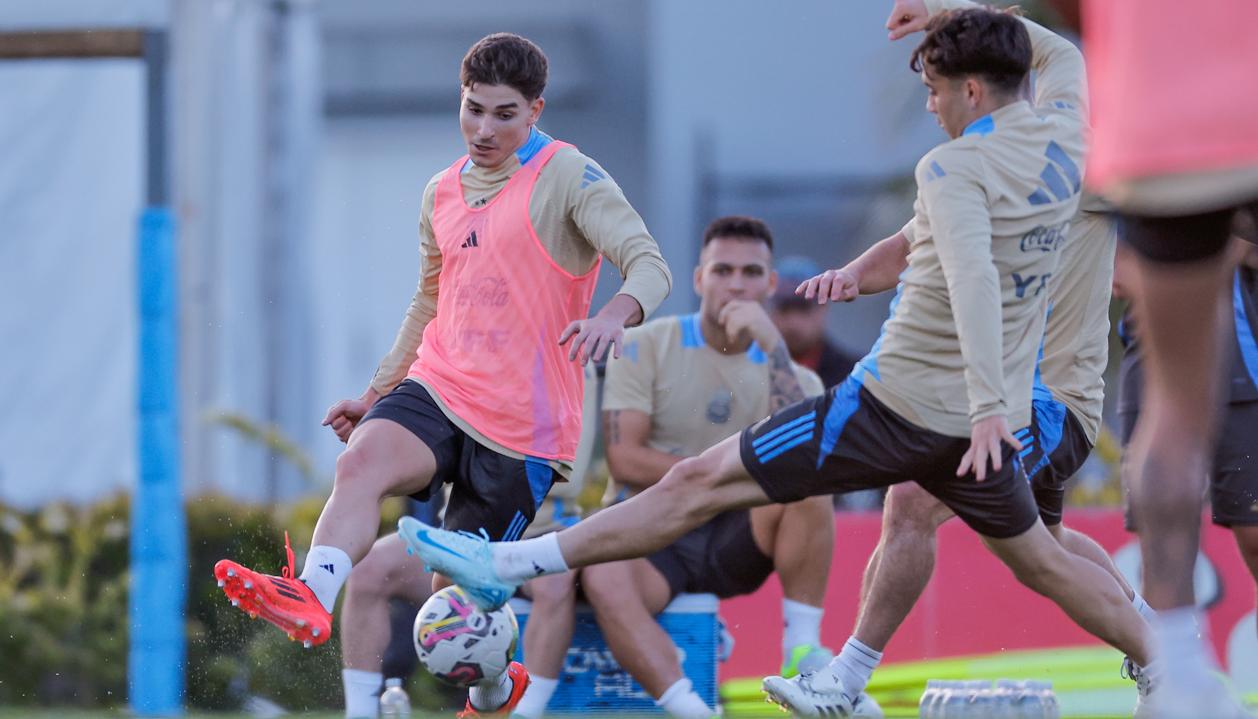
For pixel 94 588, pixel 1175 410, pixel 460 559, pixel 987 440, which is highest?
pixel 1175 410

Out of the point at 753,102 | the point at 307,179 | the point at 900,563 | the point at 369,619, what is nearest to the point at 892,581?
the point at 900,563

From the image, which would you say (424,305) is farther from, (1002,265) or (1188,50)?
(1188,50)

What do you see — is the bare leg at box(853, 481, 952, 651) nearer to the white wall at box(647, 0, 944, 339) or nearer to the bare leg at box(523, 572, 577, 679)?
the bare leg at box(523, 572, 577, 679)

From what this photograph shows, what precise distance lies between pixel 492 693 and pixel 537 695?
0.69 metres

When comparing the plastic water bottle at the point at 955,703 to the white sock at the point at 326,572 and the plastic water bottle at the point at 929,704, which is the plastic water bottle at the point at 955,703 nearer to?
the plastic water bottle at the point at 929,704

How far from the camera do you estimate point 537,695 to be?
223 inches

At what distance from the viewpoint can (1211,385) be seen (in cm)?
301

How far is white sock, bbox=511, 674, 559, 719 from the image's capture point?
18.4 ft

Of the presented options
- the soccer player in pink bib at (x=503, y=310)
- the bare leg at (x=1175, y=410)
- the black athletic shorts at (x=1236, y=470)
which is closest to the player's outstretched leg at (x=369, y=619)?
the soccer player in pink bib at (x=503, y=310)

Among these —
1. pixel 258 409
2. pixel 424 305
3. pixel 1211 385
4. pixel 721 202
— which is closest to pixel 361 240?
pixel 258 409

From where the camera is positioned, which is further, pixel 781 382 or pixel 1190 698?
pixel 781 382

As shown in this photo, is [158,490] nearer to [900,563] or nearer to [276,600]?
[276,600]

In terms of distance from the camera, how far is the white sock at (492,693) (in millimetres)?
4961

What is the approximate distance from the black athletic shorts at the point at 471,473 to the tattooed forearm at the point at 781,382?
1396 millimetres
